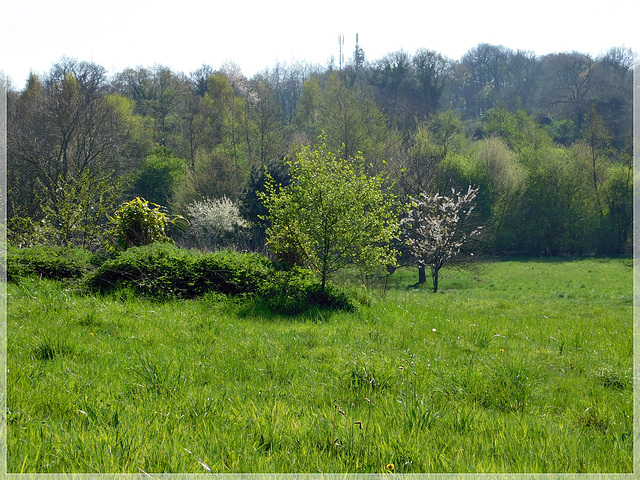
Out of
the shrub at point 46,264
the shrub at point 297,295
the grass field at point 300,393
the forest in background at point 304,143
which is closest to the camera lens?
the grass field at point 300,393

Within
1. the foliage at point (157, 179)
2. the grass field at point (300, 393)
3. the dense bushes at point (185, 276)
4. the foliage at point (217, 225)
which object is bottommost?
the grass field at point (300, 393)

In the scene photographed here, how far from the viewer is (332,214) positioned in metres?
8.47

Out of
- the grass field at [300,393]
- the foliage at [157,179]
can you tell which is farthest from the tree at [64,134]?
the grass field at [300,393]

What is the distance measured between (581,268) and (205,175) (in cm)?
2562

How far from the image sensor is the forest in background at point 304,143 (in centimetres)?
2452

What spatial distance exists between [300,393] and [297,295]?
406cm

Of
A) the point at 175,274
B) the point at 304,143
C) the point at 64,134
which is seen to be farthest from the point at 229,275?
the point at 304,143

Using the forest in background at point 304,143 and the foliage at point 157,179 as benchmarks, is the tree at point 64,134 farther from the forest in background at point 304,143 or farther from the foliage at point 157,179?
the foliage at point 157,179

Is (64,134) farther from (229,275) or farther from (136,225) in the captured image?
(229,275)

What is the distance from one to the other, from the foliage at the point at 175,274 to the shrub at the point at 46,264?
0.74 metres

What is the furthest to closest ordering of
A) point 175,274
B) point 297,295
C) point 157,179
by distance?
1. point 157,179
2. point 175,274
3. point 297,295

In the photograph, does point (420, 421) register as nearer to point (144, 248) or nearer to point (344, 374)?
point (344, 374)

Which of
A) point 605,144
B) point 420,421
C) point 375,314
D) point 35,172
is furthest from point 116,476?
point 605,144

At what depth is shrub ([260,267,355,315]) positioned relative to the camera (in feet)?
A: 24.0
